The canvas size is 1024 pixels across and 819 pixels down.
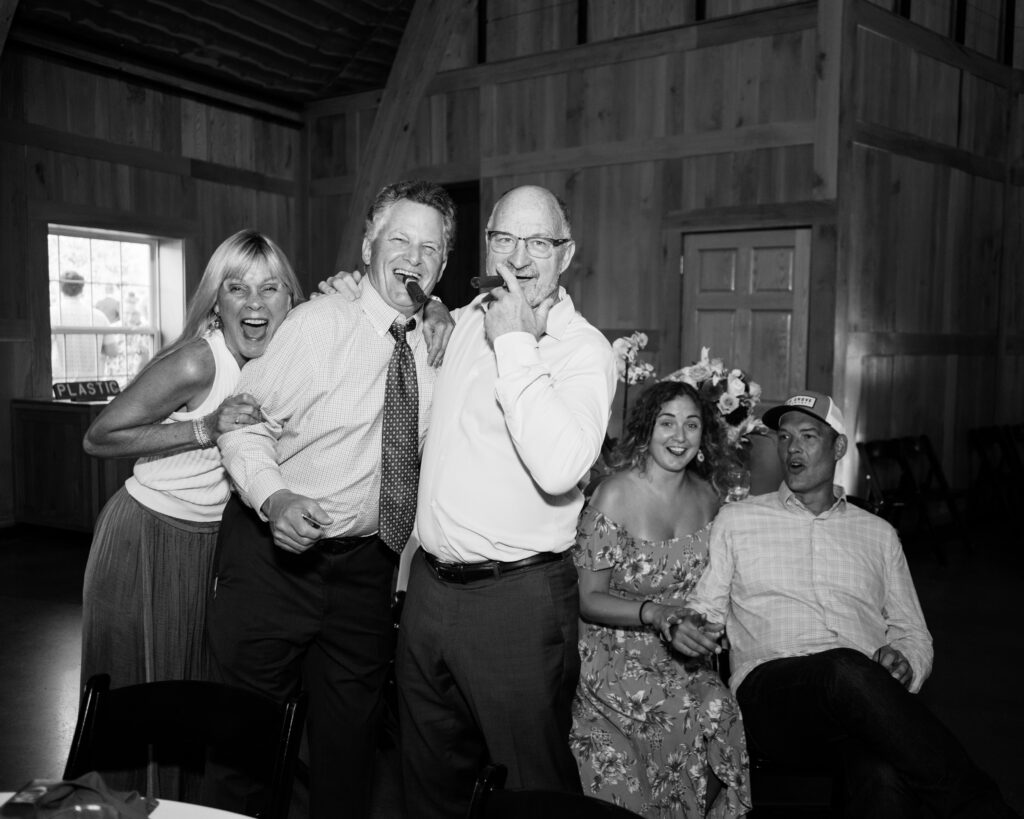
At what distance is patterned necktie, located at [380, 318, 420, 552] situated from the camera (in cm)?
215

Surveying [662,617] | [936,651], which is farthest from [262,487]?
[936,651]

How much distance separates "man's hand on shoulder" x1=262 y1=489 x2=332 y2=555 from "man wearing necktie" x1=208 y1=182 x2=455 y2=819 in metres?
0.20

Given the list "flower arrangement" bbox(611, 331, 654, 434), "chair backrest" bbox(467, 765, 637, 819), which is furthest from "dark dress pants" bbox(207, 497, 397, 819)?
"flower arrangement" bbox(611, 331, 654, 434)

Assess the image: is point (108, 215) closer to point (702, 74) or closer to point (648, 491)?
point (702, 74)

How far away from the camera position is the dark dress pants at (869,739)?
2.16 metres

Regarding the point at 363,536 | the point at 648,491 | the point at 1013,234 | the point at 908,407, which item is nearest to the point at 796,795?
the point at 648,491

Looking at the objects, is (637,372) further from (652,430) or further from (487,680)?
(487,680)

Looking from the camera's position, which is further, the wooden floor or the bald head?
the wooden floor

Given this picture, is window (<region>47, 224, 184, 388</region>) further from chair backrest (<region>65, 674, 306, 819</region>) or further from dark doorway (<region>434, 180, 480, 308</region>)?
chair backrest (<region>65, 674, 306, 819</region>)

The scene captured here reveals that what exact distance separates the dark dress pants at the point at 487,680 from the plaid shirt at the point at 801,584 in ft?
2.60

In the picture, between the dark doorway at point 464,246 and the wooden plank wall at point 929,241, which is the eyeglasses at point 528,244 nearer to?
the wooden plank wall at point 929,241

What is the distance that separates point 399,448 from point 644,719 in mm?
998

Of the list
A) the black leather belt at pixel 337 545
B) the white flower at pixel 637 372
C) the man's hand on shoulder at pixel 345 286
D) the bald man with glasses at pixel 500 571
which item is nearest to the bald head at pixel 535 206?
the bald man with glasses at pixel 500 571

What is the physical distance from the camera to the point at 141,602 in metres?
2.44
